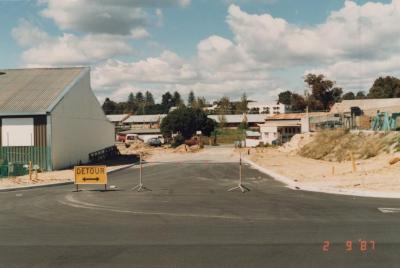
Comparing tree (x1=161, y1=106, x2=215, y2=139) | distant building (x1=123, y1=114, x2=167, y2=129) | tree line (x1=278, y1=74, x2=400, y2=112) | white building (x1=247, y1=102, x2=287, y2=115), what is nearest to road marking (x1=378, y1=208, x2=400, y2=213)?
tree (x1=161, y1=106, x2=215, y2=139)

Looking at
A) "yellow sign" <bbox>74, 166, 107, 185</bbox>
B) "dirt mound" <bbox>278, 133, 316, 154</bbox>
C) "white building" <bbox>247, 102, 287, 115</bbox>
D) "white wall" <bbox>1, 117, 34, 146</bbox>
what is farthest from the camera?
"white building" <bbox>247, 102, 287, 115</bbox>

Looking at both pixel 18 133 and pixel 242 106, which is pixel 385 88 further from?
pixel 18 133

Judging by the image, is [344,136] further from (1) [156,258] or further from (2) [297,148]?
(1) [156,258]

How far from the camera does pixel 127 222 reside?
1396cm

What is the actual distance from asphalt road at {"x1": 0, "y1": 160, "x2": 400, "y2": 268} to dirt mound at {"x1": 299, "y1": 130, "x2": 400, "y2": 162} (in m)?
17.2

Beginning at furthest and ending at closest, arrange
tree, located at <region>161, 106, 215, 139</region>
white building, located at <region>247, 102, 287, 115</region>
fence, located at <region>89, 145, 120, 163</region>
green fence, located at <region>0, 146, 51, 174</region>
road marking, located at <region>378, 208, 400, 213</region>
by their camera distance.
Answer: white building, located at <region>247, 102, 287, 115</region>
tree, located at <region>161, 106, 215, 139</region>
fence, located at <region>89, 145, 120, 163</region>
green fence, located at <region>0, 146, 51, 174</region>
road marking, located at <region>378, 208, 400, 213</region>

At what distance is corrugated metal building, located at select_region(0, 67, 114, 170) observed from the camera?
119 feet

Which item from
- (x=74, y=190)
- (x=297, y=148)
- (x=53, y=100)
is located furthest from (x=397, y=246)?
(x=297, y=148)

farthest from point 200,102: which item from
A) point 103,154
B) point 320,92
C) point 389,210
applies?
point 389,210

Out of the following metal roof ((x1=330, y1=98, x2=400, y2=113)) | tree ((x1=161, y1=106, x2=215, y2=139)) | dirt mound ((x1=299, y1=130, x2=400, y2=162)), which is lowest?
dirt mound ((x1=299, y1=130, x2=400, y2=162))

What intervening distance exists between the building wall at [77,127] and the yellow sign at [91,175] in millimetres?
14664

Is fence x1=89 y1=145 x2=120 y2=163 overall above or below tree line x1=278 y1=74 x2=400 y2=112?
below
